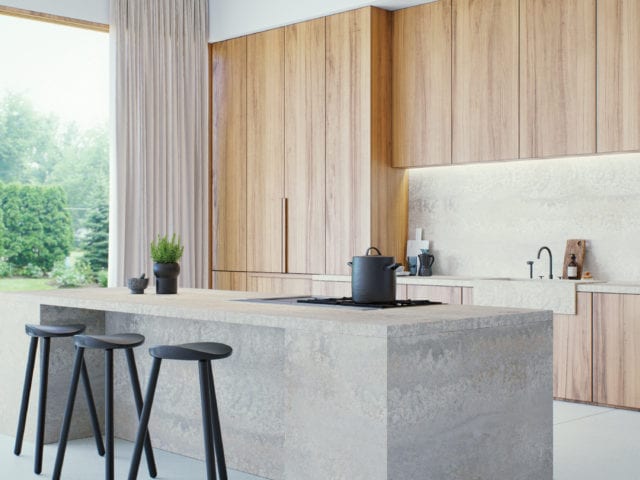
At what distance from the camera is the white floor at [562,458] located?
3779 millimetres

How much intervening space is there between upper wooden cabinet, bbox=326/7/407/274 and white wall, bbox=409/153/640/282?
0.32m

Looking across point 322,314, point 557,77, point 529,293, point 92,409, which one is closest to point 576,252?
point 529,293

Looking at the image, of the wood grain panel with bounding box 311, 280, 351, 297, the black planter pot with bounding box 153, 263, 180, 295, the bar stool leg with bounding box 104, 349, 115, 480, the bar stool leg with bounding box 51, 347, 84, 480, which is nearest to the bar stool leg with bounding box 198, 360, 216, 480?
the bar stool leg with bounding box 104, 349, 115, 480

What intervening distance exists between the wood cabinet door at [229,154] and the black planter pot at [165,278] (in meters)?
3.10

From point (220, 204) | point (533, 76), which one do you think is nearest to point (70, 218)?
point (220, 204)

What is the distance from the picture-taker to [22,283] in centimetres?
782

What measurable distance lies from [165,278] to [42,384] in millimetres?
773

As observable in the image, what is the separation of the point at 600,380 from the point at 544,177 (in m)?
1.57

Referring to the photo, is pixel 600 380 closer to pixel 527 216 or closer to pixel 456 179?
pixel 527 216

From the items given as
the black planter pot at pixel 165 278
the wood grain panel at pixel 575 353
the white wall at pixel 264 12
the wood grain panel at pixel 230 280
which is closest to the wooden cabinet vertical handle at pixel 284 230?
the wood grain panel at pixel 230 280

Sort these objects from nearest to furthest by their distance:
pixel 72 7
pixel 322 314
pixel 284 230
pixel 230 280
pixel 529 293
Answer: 1. pixel 322 314
2. pixel 529 293
3. pixel 72 7
4. pixel 284 230
5. pixel 230 280

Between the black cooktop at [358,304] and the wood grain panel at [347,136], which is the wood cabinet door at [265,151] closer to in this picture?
the wood grain panel at [347,136]

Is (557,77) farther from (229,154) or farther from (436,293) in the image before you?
(229,154)

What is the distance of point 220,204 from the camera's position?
7.65m
